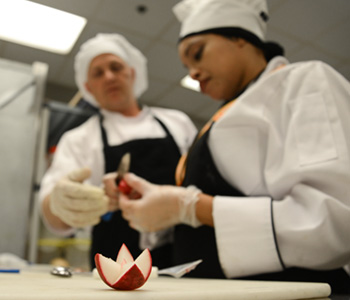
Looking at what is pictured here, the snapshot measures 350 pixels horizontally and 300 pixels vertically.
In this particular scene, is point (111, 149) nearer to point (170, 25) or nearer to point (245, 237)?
point (170, 25)

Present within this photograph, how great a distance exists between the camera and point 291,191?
58cm

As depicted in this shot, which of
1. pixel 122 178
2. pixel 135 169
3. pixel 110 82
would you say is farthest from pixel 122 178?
pixel 110 82

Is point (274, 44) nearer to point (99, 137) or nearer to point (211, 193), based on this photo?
point (211, 193)

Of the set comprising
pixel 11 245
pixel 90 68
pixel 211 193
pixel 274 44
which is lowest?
pixel 11 245

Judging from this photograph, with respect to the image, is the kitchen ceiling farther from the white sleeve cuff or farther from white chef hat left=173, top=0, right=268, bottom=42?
the white sleeve cuff

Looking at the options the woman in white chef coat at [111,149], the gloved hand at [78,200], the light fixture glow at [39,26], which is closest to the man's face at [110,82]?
the woman in white chef coat at [111,149]

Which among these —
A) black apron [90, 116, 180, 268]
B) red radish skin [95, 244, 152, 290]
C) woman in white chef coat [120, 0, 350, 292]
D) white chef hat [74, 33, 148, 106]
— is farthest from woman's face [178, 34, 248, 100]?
red radish skin [95, 244, 152, 290]

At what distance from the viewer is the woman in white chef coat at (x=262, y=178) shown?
1.72ft

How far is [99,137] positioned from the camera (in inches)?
47.7

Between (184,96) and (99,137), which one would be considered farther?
(99,137)

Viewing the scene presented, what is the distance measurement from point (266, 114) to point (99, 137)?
2.33ft

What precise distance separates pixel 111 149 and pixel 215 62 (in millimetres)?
482

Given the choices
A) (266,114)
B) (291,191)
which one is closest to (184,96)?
(266,114)

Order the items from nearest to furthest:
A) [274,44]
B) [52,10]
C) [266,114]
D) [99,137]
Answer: [52,10] → [266,114] → [274,44] → [99,137]
